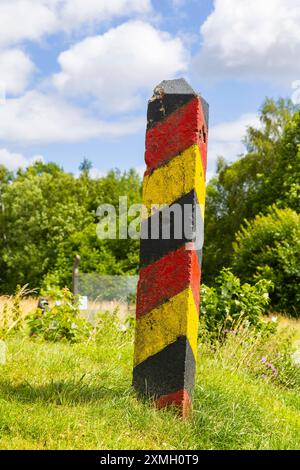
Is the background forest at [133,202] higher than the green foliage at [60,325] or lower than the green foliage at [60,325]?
higher

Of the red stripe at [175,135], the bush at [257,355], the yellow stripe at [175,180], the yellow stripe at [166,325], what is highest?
the red stripe at [175,135]

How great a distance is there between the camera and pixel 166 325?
4684 mm

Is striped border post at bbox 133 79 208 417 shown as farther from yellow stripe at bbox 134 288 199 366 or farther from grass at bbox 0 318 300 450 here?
grass at bbox 0 318 300 450

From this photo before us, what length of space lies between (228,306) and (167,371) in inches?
149

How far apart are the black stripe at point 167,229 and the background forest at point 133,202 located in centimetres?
1503

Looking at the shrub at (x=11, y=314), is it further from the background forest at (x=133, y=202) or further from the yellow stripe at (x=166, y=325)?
the background forest at (x=133, y=202)

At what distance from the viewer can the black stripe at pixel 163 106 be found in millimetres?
4730

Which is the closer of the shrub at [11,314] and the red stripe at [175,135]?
the red stripe at [175,135]

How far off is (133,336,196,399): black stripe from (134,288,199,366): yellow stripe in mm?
46

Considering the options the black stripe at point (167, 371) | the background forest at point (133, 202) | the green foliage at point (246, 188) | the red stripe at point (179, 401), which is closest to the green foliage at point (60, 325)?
the black stripe at point (167, 371)

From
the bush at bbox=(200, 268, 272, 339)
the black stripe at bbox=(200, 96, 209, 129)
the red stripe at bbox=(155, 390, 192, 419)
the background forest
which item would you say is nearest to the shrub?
the bush at bbox=(200, 268, 272, 339)

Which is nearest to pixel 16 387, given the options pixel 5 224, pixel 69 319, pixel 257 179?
pixel 69 319

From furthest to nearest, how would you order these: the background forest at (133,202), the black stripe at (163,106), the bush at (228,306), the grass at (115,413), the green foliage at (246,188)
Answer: the green foliage at (246,188), the background forest at (133,202), the bush at (228,306), the black stripe at (163,106), the grass at (115,413)

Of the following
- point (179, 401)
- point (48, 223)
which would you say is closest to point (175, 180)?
point (179, 401)
